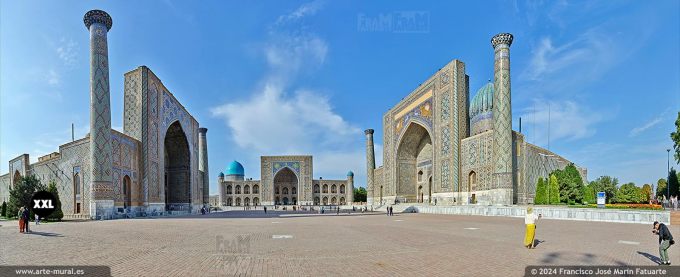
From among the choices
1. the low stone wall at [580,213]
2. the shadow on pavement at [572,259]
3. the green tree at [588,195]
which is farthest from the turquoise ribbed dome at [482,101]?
the shadow on pavement at [572,259]

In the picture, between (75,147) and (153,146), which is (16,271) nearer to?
(75,147)

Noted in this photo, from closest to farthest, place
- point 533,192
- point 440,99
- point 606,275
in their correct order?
point 606,275 < point 533,192 < point 440,99

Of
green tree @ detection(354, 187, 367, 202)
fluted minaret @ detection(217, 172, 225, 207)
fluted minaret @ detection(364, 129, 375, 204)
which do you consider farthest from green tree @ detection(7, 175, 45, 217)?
green tree @ detection(354, 187, 367, 202)

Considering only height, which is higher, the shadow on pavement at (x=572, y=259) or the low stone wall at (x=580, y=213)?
the shadow on pavement at (x=572, y=259)

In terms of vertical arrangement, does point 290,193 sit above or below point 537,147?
below

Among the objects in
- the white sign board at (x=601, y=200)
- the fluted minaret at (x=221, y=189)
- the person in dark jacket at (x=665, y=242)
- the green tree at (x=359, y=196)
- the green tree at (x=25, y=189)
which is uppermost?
the person in dark jacket at (x=665, y=242)

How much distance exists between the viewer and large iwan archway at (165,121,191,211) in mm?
40812

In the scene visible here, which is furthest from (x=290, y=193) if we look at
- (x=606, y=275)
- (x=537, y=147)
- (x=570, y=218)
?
(x=606, y=275)

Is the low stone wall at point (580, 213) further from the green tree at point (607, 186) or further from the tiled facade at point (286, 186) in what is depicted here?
the tiled facade at point (286, 186)

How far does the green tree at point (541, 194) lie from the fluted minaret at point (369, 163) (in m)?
26.0

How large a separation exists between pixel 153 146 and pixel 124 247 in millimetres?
24372

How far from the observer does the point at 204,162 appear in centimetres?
5238

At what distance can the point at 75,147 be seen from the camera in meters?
26.9

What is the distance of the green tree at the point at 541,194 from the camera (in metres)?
32.7
